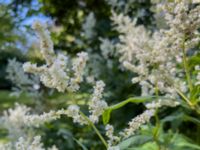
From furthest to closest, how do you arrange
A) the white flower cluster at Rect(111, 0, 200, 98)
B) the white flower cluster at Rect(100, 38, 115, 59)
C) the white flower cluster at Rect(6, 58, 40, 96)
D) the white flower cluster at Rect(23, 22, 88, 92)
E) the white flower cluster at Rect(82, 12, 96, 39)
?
the white flower cluster at Rect(82, 12, 96, 39) < the white flower cluster at Rect(100, 38, 115, 59) < the white flower cluster at Rect(6, 58, 40, 96) < the white flower cluster at Rect(111, 0, 200, 98) < the white flower cluster at Rect(23, 22, 88, 92)

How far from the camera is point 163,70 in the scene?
1762 mm

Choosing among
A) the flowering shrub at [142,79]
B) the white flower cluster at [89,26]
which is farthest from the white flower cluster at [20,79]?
the flowering shrub at [142,79]

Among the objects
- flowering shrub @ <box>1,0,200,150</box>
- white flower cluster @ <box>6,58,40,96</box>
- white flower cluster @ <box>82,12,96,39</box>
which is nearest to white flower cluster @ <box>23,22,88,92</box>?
flowering shrub @ <box>1,0,200,150</box>

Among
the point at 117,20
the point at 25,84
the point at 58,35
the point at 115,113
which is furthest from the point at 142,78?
the point at 58,35

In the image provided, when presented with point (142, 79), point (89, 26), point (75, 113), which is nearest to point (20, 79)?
point (89, 26)

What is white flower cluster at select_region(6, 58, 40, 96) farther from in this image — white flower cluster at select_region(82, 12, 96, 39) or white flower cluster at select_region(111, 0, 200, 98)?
white flower cluster at select_region(111, 0, 200, 98)

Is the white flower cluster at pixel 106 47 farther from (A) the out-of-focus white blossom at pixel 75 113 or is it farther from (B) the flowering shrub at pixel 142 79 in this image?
(A) the out-of-focus white blossom at pixel 75 113

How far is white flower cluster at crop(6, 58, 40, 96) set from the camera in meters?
3.80

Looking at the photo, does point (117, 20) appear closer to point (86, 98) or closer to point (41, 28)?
point (86, 98)

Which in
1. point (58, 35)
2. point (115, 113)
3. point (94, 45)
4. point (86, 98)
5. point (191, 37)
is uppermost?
point (58, 35)

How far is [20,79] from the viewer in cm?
384

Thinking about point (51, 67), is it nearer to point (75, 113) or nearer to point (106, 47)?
point (75, 113)

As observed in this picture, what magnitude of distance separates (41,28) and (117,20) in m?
1.87

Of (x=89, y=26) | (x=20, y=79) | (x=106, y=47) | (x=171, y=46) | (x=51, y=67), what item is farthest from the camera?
(x=89, y=26)
